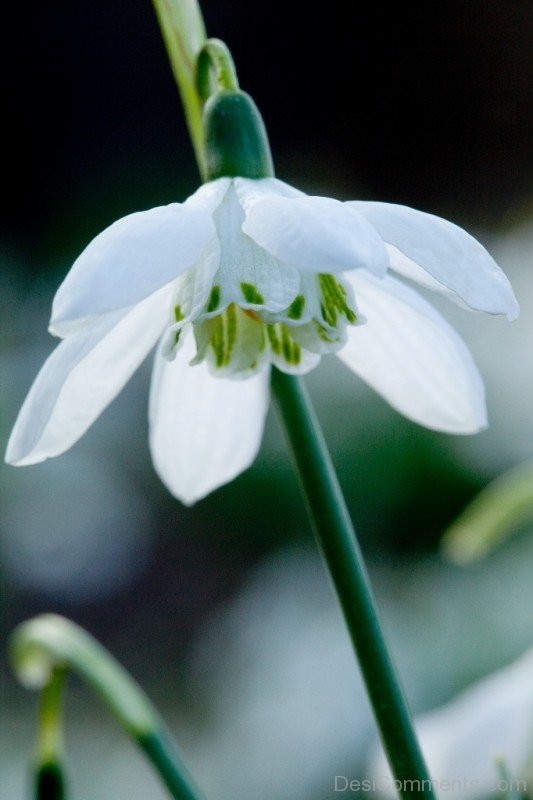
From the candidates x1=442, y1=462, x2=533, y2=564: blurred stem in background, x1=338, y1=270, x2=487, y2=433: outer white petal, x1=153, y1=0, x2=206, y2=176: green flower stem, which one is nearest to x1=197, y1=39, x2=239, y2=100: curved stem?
x1=153, y1=0, x2=206, y2=176: green flower stem

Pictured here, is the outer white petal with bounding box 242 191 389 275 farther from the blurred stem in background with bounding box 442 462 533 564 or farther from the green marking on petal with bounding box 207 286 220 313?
the blurred stem in background with bounding box 442 462 533 564

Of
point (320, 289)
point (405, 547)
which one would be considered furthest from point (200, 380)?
point (405, 547)

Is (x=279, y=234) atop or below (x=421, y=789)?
atop

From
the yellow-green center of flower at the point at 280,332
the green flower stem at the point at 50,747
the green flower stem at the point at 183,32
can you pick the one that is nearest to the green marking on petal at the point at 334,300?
the yellow-green center of flower at the point at 280,332

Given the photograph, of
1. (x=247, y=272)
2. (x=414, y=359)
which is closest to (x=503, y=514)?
(x=414, y=359)

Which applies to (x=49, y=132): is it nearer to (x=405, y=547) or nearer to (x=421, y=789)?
(x=405, y=547)

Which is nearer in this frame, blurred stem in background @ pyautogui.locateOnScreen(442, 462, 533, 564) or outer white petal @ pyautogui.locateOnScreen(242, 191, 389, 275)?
outer white petal @ pyautogui.locateOnScreen(242, 191, 389, 275)

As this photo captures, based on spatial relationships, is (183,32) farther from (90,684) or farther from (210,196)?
(90,684)

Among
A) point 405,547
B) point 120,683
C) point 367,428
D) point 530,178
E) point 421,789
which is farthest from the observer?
point 530,178
